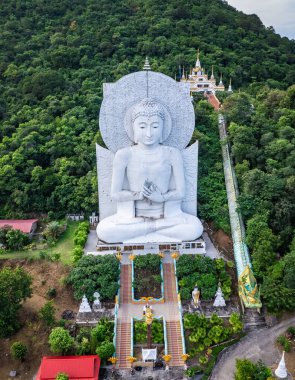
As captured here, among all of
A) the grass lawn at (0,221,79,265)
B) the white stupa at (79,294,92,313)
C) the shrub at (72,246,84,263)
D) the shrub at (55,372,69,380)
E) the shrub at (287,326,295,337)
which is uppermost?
the grass lawn at (0,221,79,265)

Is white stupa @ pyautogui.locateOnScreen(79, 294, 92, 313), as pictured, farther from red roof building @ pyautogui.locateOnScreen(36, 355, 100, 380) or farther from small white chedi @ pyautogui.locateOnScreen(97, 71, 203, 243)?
small white chedi @ pyautogui.locateOnScreen(97, 71, 203, 243)

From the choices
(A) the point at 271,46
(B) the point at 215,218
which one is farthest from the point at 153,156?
(A) the point at 271,46

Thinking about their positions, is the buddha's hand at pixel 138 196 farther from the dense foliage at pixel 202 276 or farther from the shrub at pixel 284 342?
the shrub at pixel 284 342

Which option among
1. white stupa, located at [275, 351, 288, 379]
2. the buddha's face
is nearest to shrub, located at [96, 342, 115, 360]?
white stupa, located at [275, 351, 288, 379]

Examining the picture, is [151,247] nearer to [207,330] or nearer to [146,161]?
[146,161]

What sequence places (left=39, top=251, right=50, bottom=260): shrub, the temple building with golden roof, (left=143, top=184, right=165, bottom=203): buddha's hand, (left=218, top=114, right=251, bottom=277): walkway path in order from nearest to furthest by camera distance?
(left=218, top=114, right=251, bottom=277): walkway path
(left=143, top=184, right=165, bottom=203): buddha's hand
(left=39, top=251, right=50, bottom=260): shrub
the temple building with golden roof

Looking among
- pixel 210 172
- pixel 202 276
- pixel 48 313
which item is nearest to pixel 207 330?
pixel 202 276

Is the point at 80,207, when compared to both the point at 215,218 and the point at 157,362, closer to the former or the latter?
the point at 215,218
